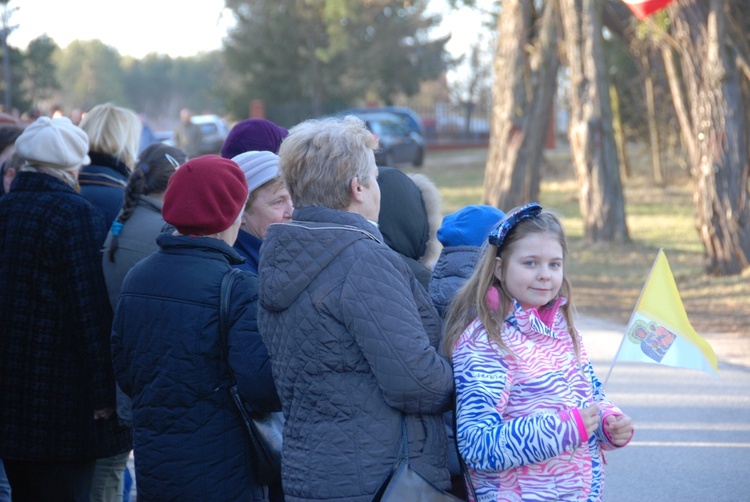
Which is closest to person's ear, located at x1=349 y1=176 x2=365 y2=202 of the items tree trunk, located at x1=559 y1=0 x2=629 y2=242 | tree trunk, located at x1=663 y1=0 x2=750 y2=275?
tree trunk, located at x1=663 y1=0 x2=750 y2=275

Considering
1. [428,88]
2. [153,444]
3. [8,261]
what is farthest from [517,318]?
[428,88]

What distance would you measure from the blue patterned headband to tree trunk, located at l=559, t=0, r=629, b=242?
1126 centimetres

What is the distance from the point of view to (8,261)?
3754 mm

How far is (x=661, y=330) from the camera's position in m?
3.17

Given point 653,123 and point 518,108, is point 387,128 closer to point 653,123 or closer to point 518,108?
point 653,123

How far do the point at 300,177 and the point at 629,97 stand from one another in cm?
2242

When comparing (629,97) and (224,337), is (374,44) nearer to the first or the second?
(629,97)

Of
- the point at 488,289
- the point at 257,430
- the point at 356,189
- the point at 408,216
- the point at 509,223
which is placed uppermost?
the point at 356,189

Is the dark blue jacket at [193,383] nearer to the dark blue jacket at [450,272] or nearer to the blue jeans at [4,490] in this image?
the dark blue jacket at [450,272]

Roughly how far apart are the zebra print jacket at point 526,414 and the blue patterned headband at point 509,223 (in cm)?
23

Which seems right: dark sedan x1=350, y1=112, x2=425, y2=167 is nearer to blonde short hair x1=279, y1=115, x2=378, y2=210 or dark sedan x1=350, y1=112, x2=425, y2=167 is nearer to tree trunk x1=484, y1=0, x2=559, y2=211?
tree trunk x1=484, y1=0, x2=559, y2=211

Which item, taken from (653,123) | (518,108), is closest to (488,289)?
(518,108)

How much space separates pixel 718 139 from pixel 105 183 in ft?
25.6

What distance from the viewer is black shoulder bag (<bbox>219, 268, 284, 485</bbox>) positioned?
116 inches
